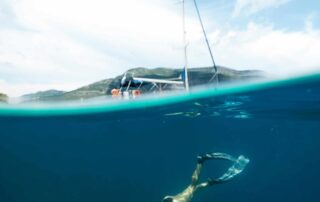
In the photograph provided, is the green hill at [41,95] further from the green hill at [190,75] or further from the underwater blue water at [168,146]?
the underwater blue water at [168,146]

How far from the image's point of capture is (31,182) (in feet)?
243

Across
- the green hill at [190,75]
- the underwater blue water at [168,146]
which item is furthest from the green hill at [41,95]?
the underwater blue water at [168,146]

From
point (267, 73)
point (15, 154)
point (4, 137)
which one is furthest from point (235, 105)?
point (15, 154)

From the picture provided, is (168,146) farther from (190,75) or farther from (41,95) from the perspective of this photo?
(190,75)

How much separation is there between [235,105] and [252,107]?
1.64m

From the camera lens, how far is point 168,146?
176 ft

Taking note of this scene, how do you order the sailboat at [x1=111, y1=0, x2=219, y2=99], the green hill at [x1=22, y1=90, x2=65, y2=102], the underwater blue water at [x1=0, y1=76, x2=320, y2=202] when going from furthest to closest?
the underwater blue water at [x1=0, y1=76, x2=320, y2=202] → the green hill at [x1=22, y1=90, x2=65, y2=102] → the sailboat at [x1=111, y1=0, x2=219, y2=99]

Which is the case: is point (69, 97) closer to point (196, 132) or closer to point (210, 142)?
point (196, 132)

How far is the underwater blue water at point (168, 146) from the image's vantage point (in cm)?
2572

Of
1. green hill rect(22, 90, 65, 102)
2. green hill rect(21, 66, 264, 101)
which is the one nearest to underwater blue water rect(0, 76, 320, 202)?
green hill rect(21, 66, 264, 101)

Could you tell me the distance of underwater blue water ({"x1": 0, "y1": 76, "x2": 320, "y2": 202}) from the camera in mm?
25719


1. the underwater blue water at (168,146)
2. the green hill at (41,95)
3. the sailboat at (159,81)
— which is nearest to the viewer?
the sailboat at (159,81)

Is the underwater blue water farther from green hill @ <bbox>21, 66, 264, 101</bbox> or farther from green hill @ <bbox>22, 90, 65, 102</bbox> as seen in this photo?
green hill @ <bbox>22, 90, 65, 102</bbox>

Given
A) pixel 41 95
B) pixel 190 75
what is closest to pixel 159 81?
pixel 190 75
